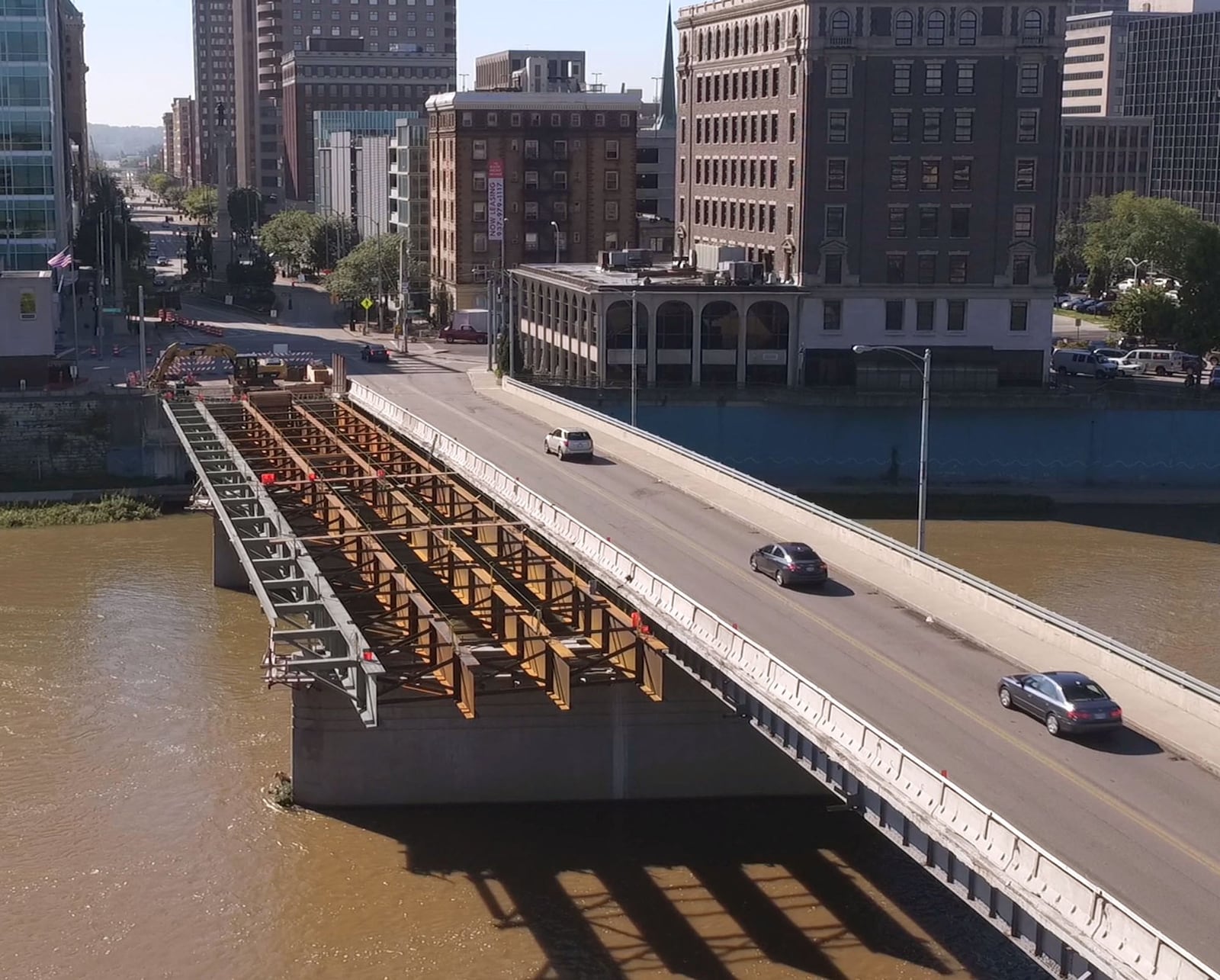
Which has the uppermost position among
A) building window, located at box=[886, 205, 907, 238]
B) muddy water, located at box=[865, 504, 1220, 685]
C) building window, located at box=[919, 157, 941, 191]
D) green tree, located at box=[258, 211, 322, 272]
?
building window, located at box=[919, 157, 941, 191]

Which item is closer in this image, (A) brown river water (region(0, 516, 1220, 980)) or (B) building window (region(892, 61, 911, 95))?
(A) brown river water (region(0, 516, 1220, 980))

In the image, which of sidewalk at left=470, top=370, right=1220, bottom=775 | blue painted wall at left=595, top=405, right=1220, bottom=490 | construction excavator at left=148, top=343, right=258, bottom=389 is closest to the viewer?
sidewalk at left=470, top=370, right=1220, bottom=775

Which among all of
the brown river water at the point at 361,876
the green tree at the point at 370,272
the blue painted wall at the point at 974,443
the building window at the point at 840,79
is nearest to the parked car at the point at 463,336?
the green tree at the point at 370,272

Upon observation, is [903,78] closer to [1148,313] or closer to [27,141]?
[1148,313]

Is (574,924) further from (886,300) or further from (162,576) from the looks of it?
(886,300)

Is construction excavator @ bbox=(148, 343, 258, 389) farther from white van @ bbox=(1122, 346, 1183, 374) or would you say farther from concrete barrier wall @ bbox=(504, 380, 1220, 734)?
white van @ bbox=(1122, 346, 1183, 374)

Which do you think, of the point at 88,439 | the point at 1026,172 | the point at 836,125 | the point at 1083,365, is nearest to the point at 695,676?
the point at 88,439

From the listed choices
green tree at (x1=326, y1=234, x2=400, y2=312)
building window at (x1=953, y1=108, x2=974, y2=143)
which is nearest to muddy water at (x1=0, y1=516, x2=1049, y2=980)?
building window at (x1=953, y1=108, x2=974, y2=143)

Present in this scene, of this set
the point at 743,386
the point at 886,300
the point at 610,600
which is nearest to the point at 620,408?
the point at 743,386
